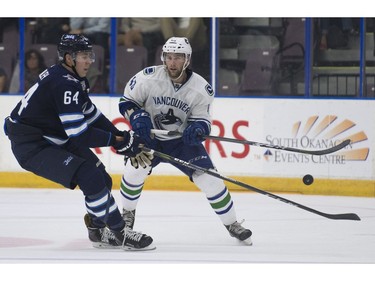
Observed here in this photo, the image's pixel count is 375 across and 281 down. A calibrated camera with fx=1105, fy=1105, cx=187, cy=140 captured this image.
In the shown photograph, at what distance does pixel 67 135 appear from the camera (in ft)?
17.2

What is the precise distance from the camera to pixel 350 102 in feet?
26.6

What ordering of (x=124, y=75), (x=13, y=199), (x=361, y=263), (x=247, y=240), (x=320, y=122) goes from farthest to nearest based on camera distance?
(x=124, y=75)
(x=320, y=122)
(x=13, y=199)
(x=247, y=240)
(x=361, y=263)

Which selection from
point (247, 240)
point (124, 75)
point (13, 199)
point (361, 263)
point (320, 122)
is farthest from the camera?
point (124, 75)

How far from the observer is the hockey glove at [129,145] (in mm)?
5250

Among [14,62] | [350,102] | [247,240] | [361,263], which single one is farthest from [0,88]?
[361,263]

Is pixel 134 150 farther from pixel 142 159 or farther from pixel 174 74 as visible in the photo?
pixel 174 74

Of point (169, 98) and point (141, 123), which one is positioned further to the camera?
point (169, 98)

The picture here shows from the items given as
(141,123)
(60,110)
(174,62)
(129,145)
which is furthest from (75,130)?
(174,62)

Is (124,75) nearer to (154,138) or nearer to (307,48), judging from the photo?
(307,48)

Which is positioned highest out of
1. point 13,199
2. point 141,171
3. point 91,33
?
point 91,33

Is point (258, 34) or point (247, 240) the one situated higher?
point (258, 34)

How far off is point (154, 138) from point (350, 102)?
276 cm

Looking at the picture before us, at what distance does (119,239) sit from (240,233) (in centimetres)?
66

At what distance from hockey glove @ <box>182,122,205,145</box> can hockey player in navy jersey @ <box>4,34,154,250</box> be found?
11.7 inches
